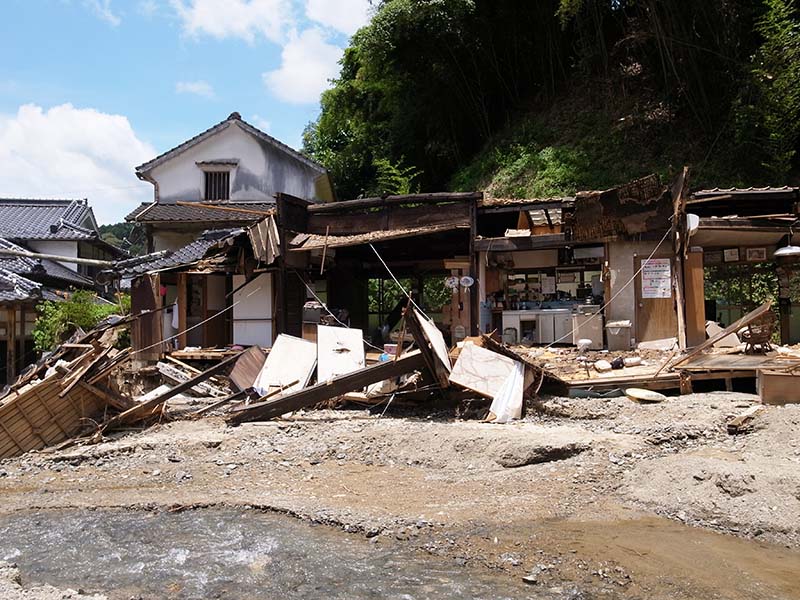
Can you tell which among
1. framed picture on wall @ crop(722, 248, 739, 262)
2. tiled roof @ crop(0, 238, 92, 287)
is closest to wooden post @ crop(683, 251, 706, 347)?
framed picture on wall @ crop(722, 248, 739, 262)

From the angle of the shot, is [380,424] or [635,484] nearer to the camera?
[635,484]

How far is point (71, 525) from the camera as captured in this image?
22.6ft

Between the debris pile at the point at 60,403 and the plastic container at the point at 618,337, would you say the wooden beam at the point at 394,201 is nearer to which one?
the plastic container at the point at 618,337

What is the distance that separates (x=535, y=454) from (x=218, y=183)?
20886 millimetres

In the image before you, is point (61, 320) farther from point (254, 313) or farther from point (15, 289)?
point (254, 313)

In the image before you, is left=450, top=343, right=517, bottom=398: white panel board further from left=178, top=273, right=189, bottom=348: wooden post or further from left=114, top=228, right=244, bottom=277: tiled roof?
left=178, top=273, right=189, bottom=348: wooden post

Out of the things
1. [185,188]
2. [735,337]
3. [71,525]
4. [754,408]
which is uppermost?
[185,188]

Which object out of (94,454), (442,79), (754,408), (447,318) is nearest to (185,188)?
(442,79)

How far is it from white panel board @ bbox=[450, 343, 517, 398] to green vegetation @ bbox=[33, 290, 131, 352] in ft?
39.0

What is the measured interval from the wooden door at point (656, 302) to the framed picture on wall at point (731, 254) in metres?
2.10

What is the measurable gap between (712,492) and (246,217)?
1935 cm

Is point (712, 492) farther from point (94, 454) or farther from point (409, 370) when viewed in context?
point (94, 454)

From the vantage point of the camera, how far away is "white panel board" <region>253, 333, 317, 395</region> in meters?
11.8

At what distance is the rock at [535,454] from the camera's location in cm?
775
